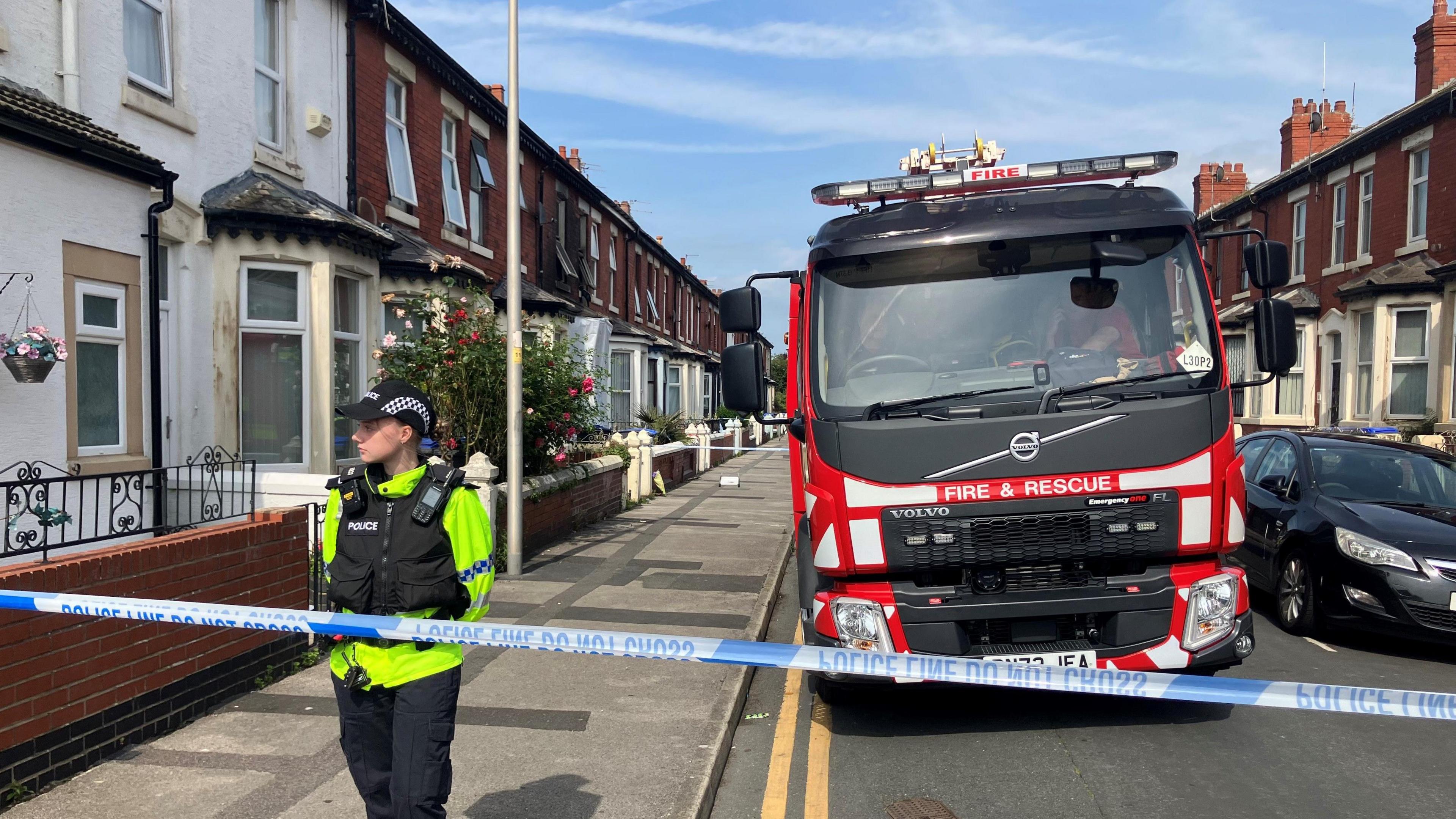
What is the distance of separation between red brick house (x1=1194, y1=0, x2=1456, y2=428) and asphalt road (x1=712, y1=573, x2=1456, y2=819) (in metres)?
15.1

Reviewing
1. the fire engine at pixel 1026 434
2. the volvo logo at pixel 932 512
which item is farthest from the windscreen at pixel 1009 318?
the volvo logo at pixel 932 512

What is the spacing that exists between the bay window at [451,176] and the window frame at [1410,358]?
57.4 ft

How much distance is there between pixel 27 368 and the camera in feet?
24.1

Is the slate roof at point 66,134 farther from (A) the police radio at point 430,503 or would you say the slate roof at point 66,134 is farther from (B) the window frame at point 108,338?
(A) the police radio at point 430,503

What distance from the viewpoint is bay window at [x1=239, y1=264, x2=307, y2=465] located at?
10.6 meters

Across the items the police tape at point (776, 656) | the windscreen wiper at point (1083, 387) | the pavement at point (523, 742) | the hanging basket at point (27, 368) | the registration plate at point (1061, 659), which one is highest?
the hanging basket at point (27, 368)

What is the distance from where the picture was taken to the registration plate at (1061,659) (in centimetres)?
486

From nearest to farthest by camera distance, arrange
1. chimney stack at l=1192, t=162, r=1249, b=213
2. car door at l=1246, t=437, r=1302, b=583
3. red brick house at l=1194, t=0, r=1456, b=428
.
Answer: car door at l=1246, t=437, r=1302, b=583 < red brick house at l=1194, t=0, r=1456, b=428 < chimney stack at l=1192, t=162, r=1249, b=213

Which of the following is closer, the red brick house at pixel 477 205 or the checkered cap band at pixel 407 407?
the checkered cap band at pixel 407 407

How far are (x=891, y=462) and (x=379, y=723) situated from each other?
2.68m

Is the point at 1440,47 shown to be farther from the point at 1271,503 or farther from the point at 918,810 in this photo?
the point at 918,810

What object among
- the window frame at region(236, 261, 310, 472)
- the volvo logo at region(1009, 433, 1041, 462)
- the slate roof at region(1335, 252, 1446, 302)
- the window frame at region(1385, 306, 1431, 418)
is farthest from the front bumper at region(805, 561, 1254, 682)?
the window frame at region(1385, 306, 1431, 418)

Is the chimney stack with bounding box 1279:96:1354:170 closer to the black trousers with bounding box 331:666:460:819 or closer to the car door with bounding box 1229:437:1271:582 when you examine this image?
the car door with bounding box 1229:437:1271:582

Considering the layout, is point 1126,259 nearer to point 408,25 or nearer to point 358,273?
point 358,273
